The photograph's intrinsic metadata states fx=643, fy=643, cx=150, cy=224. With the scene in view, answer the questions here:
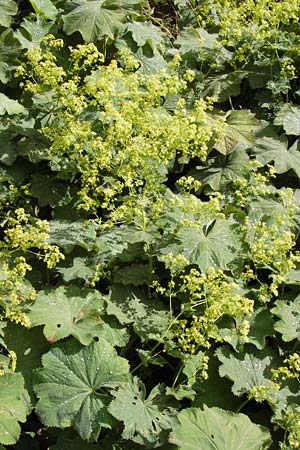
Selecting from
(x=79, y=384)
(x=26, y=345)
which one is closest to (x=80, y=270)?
(x=26, y=345)

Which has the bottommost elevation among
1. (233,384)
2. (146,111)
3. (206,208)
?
(233,384)

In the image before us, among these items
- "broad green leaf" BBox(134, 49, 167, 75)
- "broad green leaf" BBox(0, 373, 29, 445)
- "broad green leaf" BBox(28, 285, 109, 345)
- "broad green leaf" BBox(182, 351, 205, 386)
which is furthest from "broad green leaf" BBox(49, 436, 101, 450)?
"broad green leaf" BBox(134, 49, 167, 75)

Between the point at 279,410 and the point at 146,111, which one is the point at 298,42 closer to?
the point at 146,111

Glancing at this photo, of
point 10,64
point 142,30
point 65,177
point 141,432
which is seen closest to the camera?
point 141,432

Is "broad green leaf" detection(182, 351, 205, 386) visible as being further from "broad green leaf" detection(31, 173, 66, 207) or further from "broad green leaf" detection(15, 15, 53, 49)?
"broad green leaf" detection(15, 15, 53, 49)

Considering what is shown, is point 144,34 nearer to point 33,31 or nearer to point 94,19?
point 94,19

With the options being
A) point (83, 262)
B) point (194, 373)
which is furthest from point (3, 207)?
point (194, 373)
